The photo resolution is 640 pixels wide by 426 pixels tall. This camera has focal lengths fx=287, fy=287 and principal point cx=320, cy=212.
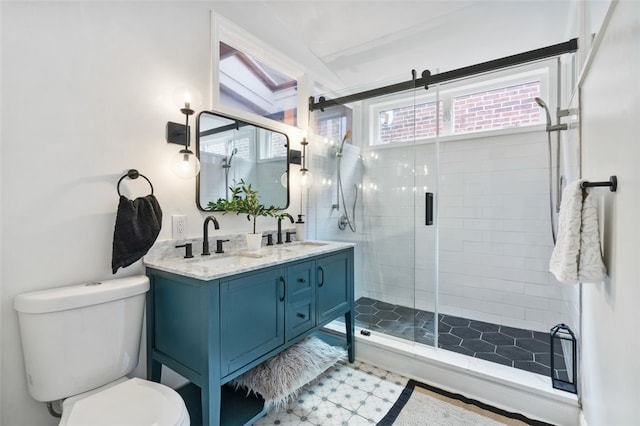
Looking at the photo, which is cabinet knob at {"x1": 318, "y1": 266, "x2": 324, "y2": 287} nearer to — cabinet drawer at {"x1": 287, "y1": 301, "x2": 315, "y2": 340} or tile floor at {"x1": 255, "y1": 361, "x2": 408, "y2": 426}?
cabinet drawer at {"x1": 287, "y1": 301, "x2": 315, "y2": 340}

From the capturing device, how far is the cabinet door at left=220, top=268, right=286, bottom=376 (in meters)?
1.30

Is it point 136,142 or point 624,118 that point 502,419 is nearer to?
point 624,118

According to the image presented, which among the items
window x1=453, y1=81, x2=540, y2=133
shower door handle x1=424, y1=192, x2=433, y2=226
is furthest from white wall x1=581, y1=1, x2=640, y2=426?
window x1=453, y1=81, x2=540, y2=133

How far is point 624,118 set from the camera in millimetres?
802

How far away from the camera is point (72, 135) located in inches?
51.2

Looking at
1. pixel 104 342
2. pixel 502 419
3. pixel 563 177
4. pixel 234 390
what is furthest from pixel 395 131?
pixel 104 342

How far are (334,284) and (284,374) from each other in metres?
0.65

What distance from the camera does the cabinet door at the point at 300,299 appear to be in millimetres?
1657

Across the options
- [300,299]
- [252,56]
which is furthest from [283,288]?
[252,56]

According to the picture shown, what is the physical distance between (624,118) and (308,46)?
93.5 inches

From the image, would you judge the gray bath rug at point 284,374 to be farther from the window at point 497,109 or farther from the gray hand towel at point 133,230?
the window at point 497,109

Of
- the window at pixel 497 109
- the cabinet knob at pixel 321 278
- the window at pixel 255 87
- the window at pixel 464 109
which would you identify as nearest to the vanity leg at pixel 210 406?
the cabinet knob at pixel 321 278

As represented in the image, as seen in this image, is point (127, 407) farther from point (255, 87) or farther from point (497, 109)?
point (497, 109)

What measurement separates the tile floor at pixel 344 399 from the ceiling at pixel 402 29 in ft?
7.77
